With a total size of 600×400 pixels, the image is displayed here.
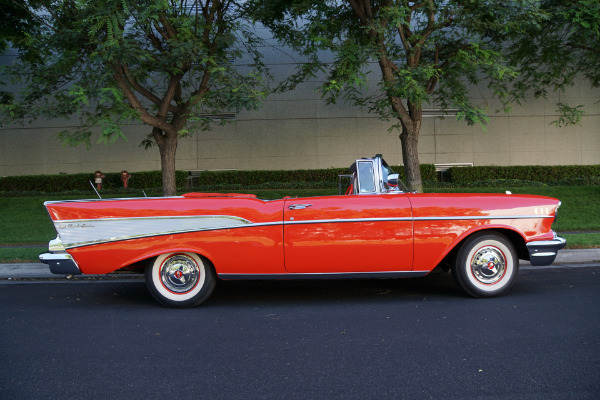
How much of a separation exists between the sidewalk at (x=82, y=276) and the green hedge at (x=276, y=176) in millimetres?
9906

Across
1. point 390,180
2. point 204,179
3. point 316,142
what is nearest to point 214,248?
point 390,180

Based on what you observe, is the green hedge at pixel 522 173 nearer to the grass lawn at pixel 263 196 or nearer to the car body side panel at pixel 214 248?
the grass lawn at pixel 263 196

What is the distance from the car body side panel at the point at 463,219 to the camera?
204 inches

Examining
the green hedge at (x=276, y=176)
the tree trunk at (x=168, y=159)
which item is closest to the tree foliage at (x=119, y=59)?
the tree trunk at (x=168, y=159)

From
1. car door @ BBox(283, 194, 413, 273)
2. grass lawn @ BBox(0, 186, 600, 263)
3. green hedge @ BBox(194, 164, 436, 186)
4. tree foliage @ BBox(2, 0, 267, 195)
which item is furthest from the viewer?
green hedge @ BBox(194, 164, 436, 186)

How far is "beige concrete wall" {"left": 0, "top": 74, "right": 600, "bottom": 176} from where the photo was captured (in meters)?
18.6

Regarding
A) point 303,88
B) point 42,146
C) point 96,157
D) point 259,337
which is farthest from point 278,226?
point 42,146

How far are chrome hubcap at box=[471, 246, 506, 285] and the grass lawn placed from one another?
3.71 m

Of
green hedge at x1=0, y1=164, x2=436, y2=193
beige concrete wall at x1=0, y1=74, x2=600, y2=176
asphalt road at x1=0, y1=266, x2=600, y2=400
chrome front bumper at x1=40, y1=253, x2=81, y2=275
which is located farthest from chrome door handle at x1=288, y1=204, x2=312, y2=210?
beige concrete wall at x1=0, y1=74, x2=600, y2=176

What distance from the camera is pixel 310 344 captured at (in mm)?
4055

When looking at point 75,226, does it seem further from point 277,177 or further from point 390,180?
point 277,177

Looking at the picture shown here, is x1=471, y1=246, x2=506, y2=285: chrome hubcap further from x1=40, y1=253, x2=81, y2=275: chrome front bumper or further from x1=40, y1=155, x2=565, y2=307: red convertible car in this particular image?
x1=40, y1=253, x2=81, y2=275: chrome front bumper

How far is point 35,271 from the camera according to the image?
734 cm

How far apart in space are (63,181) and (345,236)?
15.3m
